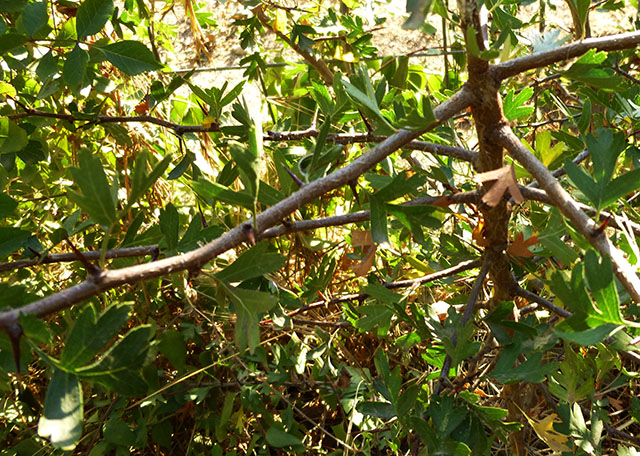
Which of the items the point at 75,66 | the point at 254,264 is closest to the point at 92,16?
the point at 75,66

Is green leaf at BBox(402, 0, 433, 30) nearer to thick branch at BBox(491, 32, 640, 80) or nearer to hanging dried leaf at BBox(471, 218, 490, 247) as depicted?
thick branch at BBox(491, 32, 640, 80)

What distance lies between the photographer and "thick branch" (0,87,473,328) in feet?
1.14

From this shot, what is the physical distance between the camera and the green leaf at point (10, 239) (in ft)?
1.75

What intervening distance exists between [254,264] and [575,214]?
27cm

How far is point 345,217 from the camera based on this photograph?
0.60 metres

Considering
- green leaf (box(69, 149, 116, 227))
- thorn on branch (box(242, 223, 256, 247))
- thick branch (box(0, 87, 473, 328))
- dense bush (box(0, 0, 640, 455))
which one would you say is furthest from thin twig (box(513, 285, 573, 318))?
green leaf (box(69, 149, 116, 227))

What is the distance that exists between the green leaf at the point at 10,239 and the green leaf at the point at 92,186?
7.5 inches

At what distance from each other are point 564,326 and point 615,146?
7.7 inches

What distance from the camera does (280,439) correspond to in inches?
32.4

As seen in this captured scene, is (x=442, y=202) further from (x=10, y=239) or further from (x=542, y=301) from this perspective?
(x=10, y=239)

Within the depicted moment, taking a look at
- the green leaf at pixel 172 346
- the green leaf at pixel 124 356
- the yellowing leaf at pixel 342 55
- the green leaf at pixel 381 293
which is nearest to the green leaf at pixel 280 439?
the green leaf at pixel 172 346

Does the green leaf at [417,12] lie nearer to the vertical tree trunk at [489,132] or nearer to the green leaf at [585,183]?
the vertical tree trunk at [489,132]

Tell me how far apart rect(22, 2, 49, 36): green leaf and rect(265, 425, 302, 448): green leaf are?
0.62 metres

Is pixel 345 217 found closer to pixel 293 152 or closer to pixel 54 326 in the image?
pixel 293 152
